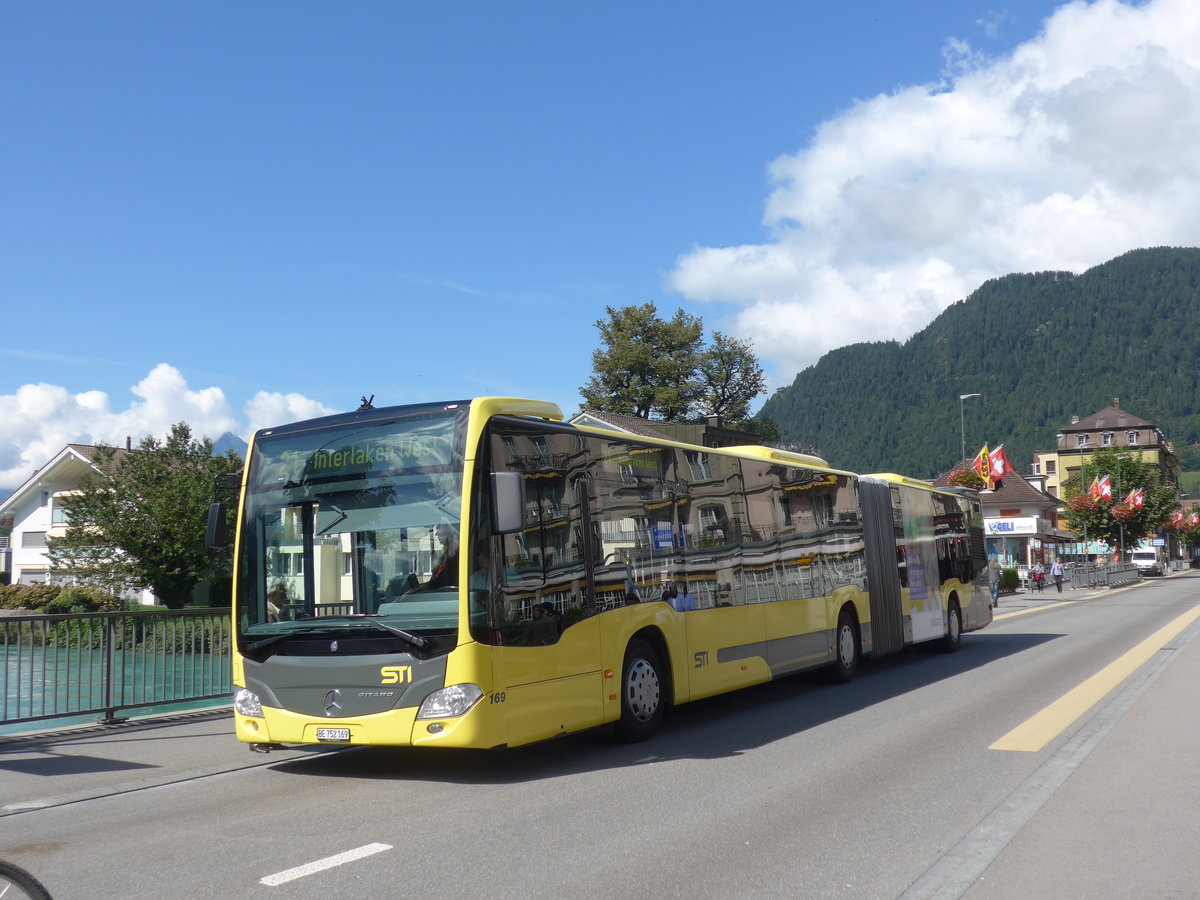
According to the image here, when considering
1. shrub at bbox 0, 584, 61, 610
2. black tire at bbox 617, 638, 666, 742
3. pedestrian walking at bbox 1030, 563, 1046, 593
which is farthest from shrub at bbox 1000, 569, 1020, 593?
black tire at bbox 617, 638, 666, 742

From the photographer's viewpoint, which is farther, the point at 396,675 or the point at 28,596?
the point at 28,596

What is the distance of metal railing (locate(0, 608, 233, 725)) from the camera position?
35.7ft

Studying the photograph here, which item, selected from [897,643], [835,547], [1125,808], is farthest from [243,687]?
[897,643]

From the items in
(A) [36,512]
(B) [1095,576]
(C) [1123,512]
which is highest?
(A) [36,512]

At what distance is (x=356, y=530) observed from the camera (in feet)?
28.1

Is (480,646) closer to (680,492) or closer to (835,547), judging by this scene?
(680,492)

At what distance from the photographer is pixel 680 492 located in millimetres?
11117

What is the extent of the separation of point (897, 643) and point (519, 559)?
10325 millimetres

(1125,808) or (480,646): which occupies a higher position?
(480,646)

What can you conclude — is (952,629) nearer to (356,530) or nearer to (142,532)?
(356,530)

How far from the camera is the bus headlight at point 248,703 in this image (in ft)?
29.0

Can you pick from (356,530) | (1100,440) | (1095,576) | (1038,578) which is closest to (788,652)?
(356,530)

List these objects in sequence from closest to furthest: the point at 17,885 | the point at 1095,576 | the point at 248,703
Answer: the point at 17,885, the point at 248,703, the point at 1095,576

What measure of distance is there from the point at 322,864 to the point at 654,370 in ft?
225
